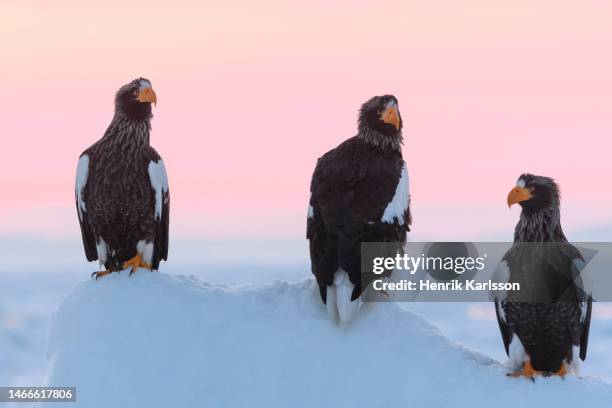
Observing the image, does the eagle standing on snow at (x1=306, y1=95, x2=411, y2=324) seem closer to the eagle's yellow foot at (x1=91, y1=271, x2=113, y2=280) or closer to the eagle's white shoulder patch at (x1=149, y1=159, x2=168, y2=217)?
the eagle's white shoulder patch at (x1=149, y1=159, x2=168, y2=217)

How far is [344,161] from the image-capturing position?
36.8 feet

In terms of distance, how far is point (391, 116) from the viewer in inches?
445

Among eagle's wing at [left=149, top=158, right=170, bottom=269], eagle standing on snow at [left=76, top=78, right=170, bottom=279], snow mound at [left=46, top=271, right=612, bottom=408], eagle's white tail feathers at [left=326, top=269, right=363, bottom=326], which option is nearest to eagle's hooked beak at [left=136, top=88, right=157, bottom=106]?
eagle standing on snow at [left=76, top=78, right=170, bottom=279]

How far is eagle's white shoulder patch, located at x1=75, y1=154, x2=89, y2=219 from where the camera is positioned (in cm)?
1184

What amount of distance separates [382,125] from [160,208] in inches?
113

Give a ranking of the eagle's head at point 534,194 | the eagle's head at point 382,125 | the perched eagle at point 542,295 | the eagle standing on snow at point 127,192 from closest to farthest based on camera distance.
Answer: the perched eagle at point 542,295, the eagle's head at point 534,194, the eagle's head at point 382,125, the eagle standing on snow at point 127,192

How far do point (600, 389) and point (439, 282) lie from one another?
216cm

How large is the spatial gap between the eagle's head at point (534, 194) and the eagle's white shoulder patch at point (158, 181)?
4104mm

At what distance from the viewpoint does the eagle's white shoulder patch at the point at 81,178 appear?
11.8m

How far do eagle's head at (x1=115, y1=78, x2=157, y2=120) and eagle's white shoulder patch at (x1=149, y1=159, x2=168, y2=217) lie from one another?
0.73 meters

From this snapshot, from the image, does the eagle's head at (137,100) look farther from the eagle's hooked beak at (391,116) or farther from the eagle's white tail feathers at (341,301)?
the eagle's white tail feathers at (341,301)

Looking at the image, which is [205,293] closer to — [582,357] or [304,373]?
[304,373]

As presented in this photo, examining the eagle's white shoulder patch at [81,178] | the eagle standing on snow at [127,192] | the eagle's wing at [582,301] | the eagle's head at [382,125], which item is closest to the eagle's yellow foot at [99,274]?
the eagle standing on snow at [127,192]

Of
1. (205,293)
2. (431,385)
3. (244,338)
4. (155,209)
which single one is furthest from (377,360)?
(155,209)
